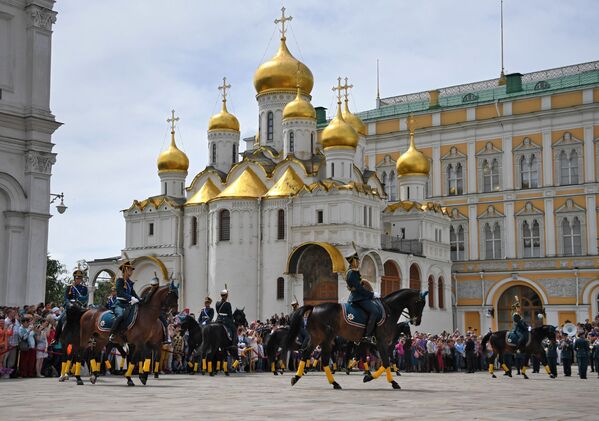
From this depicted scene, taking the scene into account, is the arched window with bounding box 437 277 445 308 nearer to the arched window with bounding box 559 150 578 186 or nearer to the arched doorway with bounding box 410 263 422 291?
the arched doorway with bounding box 410 263 422 291

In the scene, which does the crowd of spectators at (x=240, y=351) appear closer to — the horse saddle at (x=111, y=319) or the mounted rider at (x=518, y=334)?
the mounted rider at (x=518, y=334)

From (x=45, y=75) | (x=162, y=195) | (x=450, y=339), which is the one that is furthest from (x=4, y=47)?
(x=162, y=195)

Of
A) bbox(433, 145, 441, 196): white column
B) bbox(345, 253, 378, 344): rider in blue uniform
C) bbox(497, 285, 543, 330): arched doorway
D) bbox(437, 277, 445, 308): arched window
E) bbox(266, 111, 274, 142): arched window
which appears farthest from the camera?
bbox(433, 145, 441, 196): white column

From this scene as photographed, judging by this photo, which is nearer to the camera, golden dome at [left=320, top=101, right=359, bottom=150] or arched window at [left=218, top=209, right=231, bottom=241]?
golden dome at [left=320, top=101, right=359, bottom=150]

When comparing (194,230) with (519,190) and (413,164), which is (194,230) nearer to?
(413,164)

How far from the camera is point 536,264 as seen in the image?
53125 mm

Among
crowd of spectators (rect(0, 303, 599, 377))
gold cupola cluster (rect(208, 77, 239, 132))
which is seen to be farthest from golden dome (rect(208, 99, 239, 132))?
crowd of spectators (rect(0, 303, 599, 377))

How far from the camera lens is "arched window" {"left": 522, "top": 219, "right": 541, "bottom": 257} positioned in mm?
53875

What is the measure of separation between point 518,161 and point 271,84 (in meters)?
16.9

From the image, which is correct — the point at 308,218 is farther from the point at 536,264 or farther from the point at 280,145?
the point at 536,264

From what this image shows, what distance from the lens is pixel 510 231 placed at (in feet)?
180

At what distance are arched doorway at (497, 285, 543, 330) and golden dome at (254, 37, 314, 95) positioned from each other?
1828cm

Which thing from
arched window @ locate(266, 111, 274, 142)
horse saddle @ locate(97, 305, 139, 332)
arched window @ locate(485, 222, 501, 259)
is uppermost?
arched window @ locate(266, 111, 274, 142)

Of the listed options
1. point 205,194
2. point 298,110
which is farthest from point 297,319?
point 205,194
